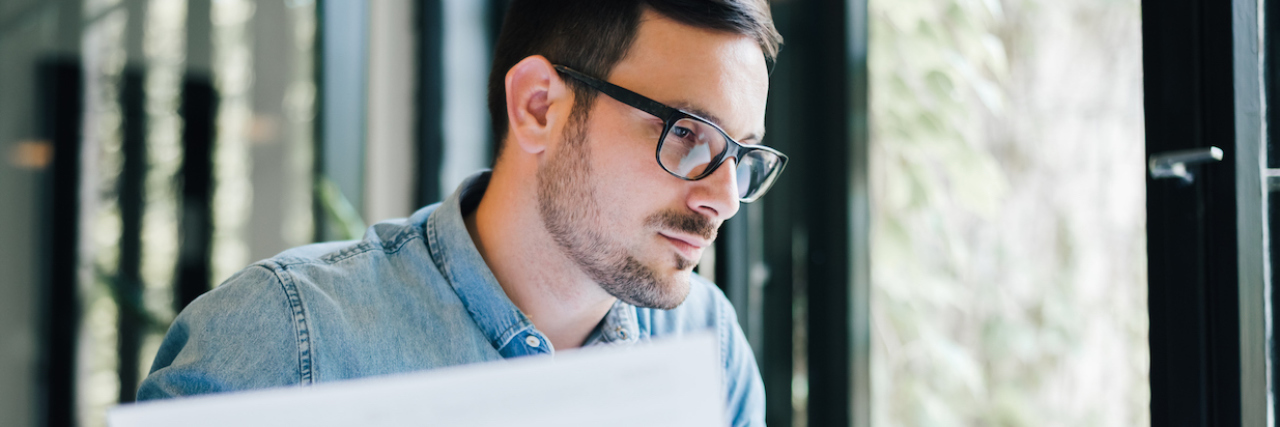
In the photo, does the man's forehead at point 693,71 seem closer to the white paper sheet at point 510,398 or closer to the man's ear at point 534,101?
the man's ear at point 534,101

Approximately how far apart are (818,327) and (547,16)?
738 mm

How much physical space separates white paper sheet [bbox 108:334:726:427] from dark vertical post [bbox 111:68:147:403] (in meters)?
1.78

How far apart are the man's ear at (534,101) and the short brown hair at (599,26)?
22 millimetres

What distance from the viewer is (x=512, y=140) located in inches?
39.5

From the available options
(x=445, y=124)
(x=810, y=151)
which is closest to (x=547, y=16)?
(x=810, y=151)

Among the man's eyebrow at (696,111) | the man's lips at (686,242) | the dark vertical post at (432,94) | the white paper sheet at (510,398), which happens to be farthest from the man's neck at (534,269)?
the dark vertical post at (432,94)

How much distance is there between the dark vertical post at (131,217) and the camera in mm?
1902

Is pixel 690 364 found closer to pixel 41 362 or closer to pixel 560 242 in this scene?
pixel 560 242

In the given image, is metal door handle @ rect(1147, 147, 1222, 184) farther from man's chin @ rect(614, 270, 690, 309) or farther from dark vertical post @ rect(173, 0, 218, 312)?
dark vertical post @ rect(173, 0, 218, 312)

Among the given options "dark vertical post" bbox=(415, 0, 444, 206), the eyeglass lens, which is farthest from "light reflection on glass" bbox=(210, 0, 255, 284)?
the eyeglass lens

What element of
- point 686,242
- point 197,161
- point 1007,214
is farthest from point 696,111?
point 197,161

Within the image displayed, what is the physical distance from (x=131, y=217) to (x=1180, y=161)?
2213 mm

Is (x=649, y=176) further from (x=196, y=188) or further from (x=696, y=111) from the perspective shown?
(x=196, y=188)

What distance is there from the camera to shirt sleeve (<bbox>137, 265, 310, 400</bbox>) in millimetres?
713
